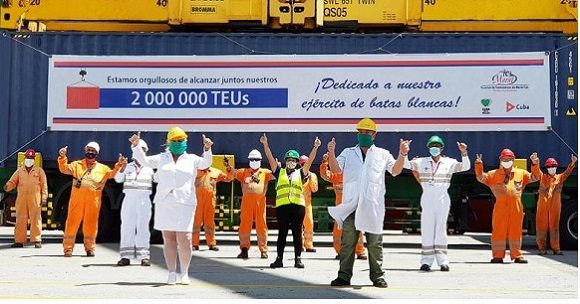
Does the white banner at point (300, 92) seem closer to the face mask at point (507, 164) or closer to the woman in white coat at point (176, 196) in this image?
the face mask at point (507, 164)

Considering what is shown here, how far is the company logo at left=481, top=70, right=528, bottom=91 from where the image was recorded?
15.7 meters

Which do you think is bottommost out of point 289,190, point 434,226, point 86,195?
point 434,226

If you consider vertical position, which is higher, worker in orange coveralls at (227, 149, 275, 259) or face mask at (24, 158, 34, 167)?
face mask at (24, 158, 34, 167)

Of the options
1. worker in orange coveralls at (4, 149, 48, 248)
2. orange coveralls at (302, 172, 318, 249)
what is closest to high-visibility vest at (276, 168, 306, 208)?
orange coveralls at (302, 172, 318, 249)

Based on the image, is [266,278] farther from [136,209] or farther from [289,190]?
[136,209]

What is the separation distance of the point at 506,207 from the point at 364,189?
4800 millimetres

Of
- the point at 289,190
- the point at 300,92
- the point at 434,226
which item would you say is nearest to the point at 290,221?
the point at 289,190

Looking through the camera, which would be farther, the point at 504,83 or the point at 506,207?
the point at 504,83

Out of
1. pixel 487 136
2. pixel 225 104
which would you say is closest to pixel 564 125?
pixel 487 136

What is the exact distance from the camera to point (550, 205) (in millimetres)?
14953

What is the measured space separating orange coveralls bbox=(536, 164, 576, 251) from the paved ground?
0.49 m

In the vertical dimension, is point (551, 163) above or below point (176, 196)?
above

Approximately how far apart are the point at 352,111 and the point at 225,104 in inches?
86.6

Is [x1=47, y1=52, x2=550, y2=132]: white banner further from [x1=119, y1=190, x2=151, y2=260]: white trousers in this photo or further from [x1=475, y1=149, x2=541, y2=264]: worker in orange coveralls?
[x1=119, y1=190, x2=151, y2=260]: white trousers
